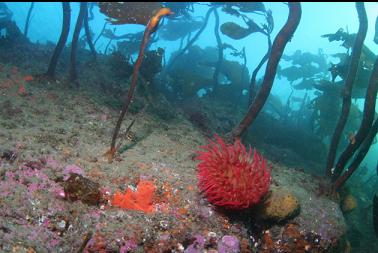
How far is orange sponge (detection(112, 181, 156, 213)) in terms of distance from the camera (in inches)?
151

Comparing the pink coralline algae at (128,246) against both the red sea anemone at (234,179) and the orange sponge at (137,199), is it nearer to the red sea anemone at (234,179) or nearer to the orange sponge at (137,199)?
the orange sponge at (137,199)

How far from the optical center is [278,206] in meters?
4.35

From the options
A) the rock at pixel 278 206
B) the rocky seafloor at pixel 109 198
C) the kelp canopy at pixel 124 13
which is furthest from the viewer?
the kelp canopy at pixel 124 13

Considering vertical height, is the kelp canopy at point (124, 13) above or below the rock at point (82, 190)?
above

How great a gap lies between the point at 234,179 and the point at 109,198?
157cm

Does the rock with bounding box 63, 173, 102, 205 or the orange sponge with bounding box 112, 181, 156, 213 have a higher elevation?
the rock with bounding box 63, 173, 102, 205

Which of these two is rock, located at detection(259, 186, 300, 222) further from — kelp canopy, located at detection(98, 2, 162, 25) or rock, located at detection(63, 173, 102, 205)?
kelp canopy, located at detection(98, 2, 162, 25)

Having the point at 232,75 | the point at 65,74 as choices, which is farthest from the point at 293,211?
the point at 232,75

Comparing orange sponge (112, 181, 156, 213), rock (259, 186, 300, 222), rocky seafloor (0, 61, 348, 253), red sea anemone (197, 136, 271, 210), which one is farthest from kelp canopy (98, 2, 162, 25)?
rock (259, 186, 300, 222)

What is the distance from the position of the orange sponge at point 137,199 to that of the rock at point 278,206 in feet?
5.15

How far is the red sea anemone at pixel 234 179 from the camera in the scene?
3.86m

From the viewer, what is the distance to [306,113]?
57.4 ft

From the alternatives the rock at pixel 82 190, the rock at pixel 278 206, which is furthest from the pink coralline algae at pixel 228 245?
the rock at pixel 82 190

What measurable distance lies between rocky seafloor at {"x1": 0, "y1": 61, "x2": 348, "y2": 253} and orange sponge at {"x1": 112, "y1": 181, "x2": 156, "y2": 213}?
72mm
